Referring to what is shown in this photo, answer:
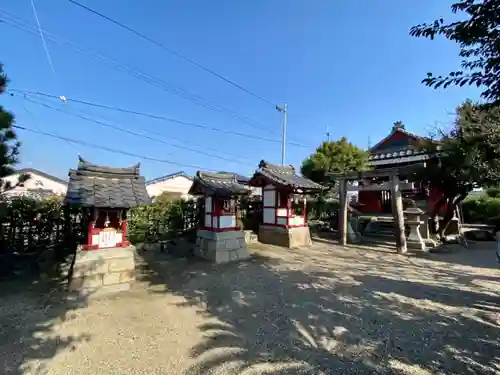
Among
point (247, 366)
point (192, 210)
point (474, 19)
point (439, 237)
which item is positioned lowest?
point (247, 366)

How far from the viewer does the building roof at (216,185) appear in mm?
9062

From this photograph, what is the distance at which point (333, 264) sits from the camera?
8695 mm

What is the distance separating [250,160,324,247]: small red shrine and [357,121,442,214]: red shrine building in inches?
162

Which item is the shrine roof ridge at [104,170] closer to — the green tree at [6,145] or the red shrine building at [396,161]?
the green tree at [6,145]

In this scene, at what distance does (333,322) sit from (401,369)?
137 cm

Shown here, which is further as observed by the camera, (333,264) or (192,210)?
(192,210)

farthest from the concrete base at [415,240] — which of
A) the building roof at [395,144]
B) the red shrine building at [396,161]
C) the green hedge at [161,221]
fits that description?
the green hedge at [161,221]

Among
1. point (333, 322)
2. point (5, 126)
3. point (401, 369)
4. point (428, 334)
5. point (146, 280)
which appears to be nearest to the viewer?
point (401, 369)

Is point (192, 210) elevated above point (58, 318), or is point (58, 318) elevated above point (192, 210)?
point (192, 210)

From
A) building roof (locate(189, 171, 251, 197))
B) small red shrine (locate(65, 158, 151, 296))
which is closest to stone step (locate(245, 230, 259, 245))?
building roof (locate(189, 171, 251, 197))

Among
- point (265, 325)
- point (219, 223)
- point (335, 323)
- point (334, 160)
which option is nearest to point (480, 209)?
point (334, 160)

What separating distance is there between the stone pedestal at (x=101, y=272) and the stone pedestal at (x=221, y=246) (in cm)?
286

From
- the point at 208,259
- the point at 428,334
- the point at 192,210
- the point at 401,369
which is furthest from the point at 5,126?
the point at 428,334

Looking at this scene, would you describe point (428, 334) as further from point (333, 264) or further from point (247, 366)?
point (333, 264)
